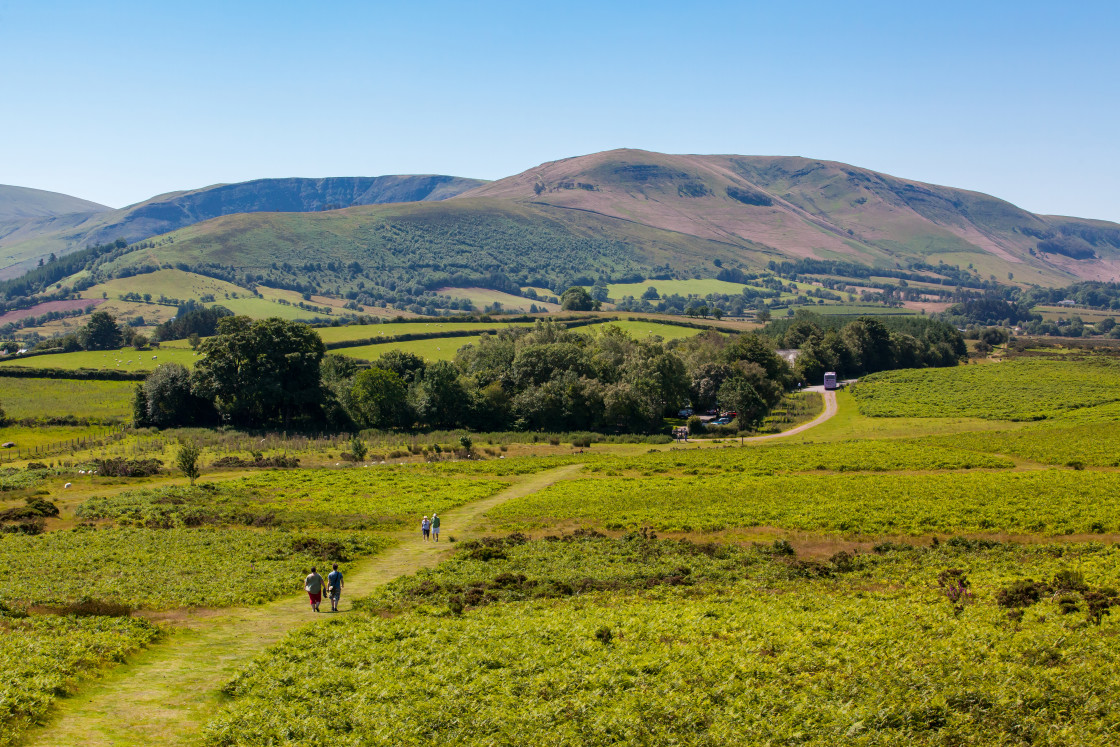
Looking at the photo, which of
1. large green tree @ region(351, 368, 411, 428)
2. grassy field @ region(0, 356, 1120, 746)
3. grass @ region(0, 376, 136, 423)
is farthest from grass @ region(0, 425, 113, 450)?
large green tree @ region(351, 368, 411, 428)

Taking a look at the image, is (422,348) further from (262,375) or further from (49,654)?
(49,654)

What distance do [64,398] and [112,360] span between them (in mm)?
27601

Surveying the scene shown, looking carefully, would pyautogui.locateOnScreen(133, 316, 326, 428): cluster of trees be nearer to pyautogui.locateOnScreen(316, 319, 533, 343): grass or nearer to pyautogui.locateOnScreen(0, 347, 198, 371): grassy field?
pyautogui.locateOnScreen(0, 347, 198, 371): grassy field

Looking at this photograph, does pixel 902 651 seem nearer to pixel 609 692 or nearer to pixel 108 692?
pixel 609 692

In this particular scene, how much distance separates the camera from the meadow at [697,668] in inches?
711

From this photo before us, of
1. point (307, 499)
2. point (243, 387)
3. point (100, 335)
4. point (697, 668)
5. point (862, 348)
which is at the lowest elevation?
point (307, 499)

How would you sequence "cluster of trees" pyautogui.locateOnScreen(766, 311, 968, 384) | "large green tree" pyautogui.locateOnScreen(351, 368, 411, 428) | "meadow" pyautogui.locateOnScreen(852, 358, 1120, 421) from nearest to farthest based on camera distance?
"large green tree" pyautogui.locateOnScreen(351, 368, 411, 428) → "meadow" pyautogui.locateOnScreen(852, 358, 1120, 421) → "cluster of trees" pyautogui.locateOnScreen(766, 311, 968, 384)

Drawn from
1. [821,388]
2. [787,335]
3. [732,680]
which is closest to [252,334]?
[732,680]

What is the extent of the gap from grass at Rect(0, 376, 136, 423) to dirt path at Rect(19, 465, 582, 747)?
7926 centimetres

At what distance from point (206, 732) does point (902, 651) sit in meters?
18.9

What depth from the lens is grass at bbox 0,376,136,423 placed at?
93625mm

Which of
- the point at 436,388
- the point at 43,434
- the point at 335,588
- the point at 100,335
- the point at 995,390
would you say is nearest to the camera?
the point at 335,588

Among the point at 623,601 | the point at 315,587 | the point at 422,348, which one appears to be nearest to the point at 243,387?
the point at 422,348

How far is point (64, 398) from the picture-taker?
336 feet
